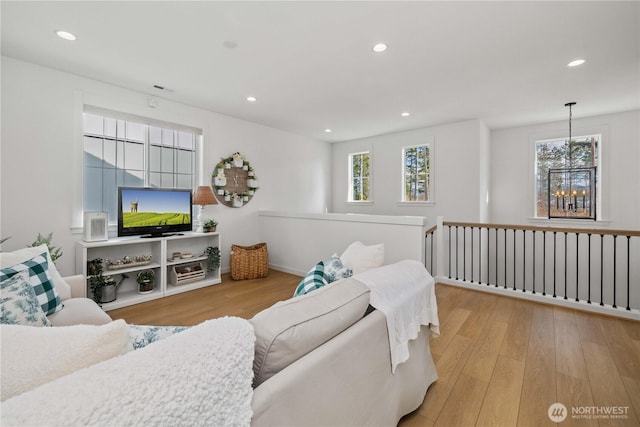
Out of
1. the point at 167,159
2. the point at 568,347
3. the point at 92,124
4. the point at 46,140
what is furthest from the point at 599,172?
the point at 46,140

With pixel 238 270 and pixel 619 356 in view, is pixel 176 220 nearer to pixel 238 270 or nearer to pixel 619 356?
pixel 238 270

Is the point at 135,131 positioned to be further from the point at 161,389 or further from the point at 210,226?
the point at 161,389

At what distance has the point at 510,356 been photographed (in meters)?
2.13

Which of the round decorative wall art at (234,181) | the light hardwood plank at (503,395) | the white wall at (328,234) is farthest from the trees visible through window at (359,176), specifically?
the light hardwood plank at (503,395)

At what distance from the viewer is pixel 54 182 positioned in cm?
297

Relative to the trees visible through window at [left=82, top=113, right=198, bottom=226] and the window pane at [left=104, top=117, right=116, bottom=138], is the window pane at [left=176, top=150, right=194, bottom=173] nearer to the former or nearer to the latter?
the trees visible through window at [left=82, top=113, right=198, bottom=226]

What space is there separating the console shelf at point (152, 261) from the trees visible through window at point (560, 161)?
553 centimetres

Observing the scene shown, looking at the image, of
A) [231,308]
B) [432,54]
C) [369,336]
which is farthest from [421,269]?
[231,308]

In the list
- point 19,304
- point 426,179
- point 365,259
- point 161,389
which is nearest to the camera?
point 161,389

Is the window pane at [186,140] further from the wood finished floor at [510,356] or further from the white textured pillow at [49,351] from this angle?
the white textured pillow at [49,351]

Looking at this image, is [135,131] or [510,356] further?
[135,131]

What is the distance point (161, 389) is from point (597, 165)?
20.6 ft

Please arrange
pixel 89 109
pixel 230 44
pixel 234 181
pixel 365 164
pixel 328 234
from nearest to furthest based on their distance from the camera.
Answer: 1. pixel 230 44
2. pixel 89 109
3. pixel 328 234
4. pixel 234 181
5. pixel 365 164

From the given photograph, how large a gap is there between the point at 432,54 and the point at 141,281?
4.01m
